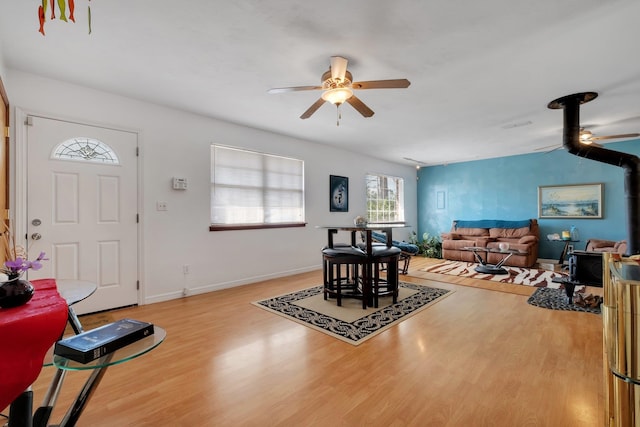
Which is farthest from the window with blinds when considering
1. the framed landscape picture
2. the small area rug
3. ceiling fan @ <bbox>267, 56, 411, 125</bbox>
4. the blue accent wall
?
the framed landscape picture

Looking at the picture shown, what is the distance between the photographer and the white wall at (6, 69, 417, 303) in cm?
293

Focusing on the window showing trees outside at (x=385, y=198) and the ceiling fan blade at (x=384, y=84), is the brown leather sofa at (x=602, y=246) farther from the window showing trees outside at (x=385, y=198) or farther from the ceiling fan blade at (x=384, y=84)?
the ceiling fan blade at (x=384, y=84)

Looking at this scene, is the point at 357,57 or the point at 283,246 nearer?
the point at 357,57

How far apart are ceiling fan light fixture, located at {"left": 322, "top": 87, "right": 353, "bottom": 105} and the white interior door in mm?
2430

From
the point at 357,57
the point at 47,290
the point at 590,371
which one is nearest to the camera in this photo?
the point at 47,290

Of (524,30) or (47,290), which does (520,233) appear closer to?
(524,30)

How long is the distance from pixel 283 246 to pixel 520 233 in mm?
5198

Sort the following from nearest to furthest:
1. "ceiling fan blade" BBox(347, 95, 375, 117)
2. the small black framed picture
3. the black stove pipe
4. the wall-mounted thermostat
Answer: "ceiling fan blade" BBox(347, 95, 375, 117), the black stove pipe, the wall-mounted thermostat, the small black framed picture

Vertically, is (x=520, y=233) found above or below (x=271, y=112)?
below

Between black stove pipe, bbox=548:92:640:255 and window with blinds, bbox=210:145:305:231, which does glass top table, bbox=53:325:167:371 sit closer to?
window with blinds, bbox=210:145:305:231

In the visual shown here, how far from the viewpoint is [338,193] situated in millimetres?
5750

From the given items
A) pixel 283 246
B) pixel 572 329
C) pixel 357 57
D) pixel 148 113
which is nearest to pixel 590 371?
pixel 572 329

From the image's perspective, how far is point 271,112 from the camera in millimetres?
3730

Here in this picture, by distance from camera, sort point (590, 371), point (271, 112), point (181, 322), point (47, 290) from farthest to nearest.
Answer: point (271, 112) → point (181, 322) → point (590, 371) → point (47, 290)
